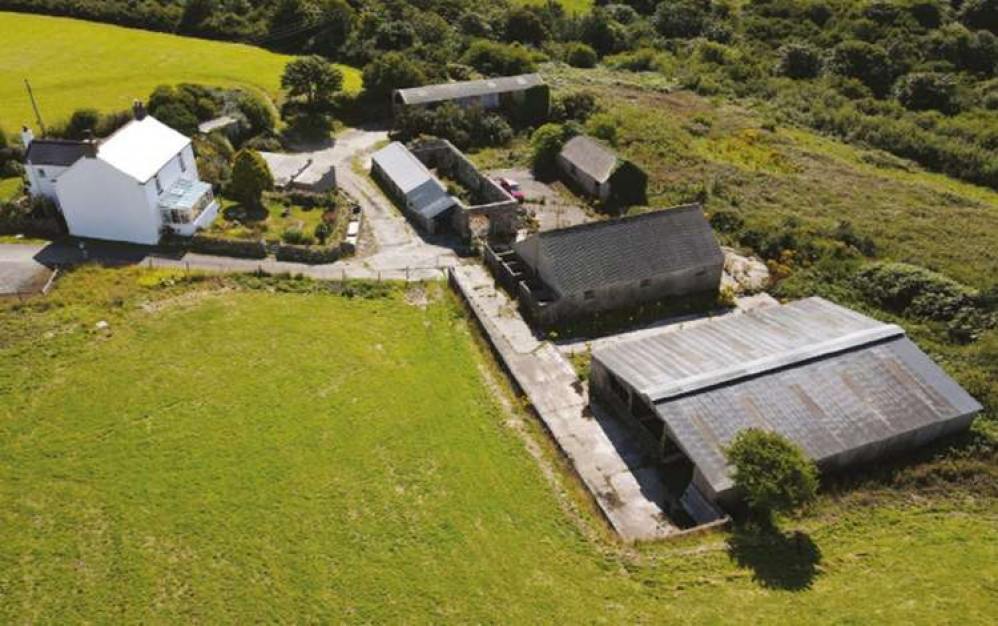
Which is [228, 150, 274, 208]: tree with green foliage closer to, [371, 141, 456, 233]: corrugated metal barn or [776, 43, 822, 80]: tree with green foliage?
[371, 141, 456, 233]: corrugated metal barn

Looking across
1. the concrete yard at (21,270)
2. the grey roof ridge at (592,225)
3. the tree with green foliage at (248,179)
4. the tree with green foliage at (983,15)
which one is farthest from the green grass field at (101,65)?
the tree with green foliage at (983,15)

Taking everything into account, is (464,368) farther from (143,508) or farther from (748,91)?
(748,91)

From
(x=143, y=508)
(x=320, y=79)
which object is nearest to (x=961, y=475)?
(x=143, y=508)

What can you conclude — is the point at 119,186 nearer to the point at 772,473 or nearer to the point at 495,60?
the point at 772,473

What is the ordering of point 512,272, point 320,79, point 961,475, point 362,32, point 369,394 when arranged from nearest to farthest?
point 961,475, point 369,394, point 512,272, point 320,79, point 362,32

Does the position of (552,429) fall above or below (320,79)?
below

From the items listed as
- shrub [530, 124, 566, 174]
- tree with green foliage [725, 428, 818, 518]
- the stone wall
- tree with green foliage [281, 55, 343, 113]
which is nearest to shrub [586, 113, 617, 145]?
shrub [530, 124, 566, 174]
